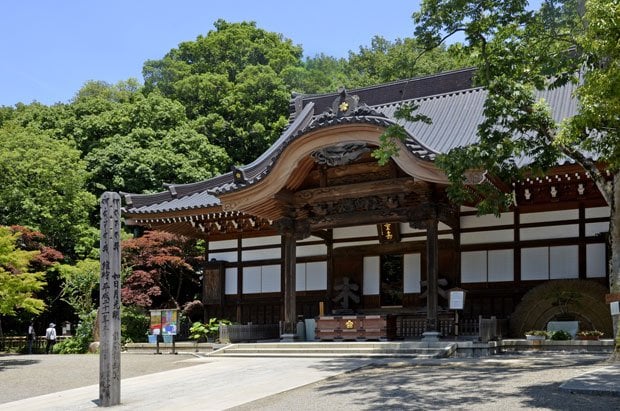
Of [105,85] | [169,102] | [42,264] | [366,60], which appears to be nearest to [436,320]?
[42,264]

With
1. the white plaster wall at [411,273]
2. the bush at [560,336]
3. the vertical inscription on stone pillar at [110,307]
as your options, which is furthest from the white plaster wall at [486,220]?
the vertical inscription on stone pillar at [110,307]

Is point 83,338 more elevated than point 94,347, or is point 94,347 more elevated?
point 83,338

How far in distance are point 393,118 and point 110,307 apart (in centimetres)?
1251

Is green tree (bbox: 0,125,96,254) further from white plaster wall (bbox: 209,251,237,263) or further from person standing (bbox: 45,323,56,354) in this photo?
white plaster wall (bbox: 209,251,237,263)

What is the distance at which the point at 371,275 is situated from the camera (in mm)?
20750

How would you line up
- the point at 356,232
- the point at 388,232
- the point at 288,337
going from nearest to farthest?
the point at 288,337 < the point at 388,232 < the point at 356,232

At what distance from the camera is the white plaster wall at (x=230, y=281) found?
23.2m

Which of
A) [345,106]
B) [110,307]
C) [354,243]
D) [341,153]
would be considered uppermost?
[345,106]

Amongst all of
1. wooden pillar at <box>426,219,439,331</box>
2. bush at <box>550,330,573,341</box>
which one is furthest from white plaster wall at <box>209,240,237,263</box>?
bush at <box>550,330,573,341</box>

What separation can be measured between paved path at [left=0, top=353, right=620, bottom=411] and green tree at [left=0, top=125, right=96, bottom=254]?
15053 mm

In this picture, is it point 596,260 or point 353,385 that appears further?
point 596,260

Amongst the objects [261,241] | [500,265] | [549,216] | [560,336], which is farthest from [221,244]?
[560,336]

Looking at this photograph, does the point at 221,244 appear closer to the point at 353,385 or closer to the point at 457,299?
the point at 457,299

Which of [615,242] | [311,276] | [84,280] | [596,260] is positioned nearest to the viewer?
[615,242]
